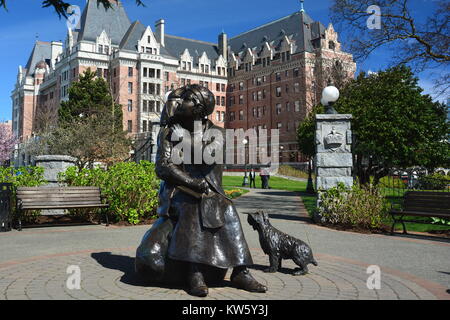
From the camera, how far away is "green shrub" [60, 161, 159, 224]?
397 inches

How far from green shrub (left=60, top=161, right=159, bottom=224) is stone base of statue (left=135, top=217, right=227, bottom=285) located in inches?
222

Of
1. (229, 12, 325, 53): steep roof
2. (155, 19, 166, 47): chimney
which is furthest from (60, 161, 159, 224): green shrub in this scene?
(155, 19, 166, 47): chimney

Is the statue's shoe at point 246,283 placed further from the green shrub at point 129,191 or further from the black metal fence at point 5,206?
the black metal fence at point 5,206

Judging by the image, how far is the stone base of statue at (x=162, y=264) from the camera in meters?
4.37

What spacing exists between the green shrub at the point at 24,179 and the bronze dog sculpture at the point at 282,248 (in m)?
7.13

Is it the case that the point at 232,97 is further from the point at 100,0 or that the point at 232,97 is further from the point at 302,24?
the point at 100,0

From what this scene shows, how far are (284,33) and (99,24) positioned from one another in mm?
30670

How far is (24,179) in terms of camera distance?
10445mm

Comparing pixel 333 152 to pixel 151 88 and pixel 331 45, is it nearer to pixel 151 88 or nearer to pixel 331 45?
pixel 151 88

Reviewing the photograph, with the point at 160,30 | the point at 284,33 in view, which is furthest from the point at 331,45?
the point at 160,30

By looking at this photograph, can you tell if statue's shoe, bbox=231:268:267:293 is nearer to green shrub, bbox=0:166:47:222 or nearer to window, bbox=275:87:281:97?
green shrub, bbox=0:166:47:222

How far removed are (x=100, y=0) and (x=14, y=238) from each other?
16.3 ft

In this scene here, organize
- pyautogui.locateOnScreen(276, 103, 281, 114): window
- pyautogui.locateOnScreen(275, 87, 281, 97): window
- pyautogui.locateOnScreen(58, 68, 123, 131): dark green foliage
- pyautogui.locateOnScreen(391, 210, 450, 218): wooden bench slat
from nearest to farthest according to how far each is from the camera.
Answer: pyautogui.locateOnScreen(391, 210, 450, 218): wooden bench slat
pyautogui.locateOnScreen(58, 68, 123, 131): dark green foliage
pyautogui.locateOnScreen(275, 87, 281, 97): window
pyautogui.locateOnScreen(276, 103, 281, 114): window

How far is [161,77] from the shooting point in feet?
207
